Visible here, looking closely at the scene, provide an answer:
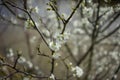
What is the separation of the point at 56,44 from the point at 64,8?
5.53 feet

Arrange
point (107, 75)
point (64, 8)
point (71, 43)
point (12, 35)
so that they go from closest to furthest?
1. point (64, 8)
2. point (107, 75)
3. point (71, 43)
4. point (12, 35)

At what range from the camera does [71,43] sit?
743 centimetres

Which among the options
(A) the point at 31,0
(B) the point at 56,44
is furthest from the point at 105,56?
(B) the point at 56,44

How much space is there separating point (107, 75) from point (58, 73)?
87 cm

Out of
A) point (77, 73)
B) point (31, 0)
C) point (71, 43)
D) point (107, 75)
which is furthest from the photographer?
point (71, 43)

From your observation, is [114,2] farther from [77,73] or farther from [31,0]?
[31,0]

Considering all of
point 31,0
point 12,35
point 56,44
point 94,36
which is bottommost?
point 12,35

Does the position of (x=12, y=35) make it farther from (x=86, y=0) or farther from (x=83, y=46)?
(x=86, y=0)

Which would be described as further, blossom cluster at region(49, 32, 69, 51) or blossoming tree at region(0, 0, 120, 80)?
blossoming tree at region(0, 0, 120, 80)

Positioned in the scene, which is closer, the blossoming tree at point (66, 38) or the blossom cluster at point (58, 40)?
the blossom cluster at point (58, 40)

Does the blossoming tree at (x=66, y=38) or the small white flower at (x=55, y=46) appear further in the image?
the blossoming tree at (x=66, y=38)

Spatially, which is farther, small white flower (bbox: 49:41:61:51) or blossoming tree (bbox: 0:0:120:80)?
blossoming tree (bbox: 0:0:120:80)

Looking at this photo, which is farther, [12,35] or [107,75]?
[12,35]

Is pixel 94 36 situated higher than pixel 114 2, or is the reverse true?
pixel 114 2
